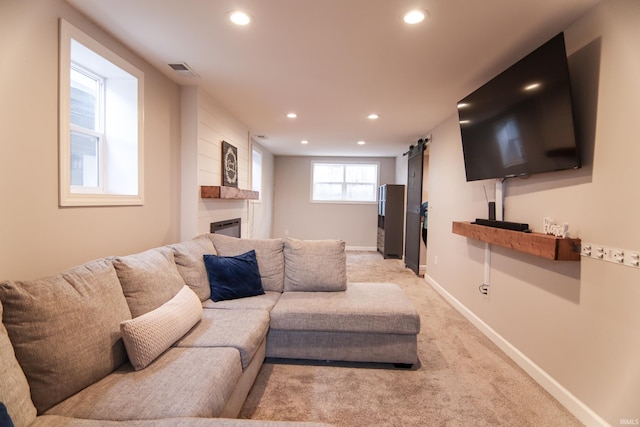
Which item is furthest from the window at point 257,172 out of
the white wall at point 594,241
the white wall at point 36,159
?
the white wall at point 594,241

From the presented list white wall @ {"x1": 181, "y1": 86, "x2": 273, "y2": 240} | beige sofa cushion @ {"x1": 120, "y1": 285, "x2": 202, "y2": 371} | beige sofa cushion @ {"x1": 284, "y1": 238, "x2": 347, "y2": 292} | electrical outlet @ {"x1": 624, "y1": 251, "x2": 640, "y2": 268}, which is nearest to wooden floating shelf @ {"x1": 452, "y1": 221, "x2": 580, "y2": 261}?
electrical outlet @ {"x1": 624, "y1": 251, "x2": 640, "y2": 268}

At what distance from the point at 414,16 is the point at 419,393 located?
2372mm

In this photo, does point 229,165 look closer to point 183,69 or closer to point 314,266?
point 183,69

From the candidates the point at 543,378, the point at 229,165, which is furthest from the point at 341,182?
the point at 543,378

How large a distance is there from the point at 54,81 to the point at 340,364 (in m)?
2.63

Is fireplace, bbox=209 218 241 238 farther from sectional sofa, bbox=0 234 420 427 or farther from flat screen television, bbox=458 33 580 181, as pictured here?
flat screen television, bbox=458 33 580 181

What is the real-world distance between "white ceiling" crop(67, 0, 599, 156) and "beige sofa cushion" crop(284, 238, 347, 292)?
1.56 m

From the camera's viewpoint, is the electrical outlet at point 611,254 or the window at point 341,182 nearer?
the electrical outlet at point 611,254

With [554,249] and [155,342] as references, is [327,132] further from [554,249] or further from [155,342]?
[155,342]

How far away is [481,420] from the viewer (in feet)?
5.57

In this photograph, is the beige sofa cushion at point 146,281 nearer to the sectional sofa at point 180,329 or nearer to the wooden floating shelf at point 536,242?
the sectional sofa at point 180,329

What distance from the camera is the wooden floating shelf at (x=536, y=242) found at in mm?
1760

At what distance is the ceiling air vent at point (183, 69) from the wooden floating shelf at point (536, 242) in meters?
2.97

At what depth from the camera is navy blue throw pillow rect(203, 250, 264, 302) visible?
7.77 feet
